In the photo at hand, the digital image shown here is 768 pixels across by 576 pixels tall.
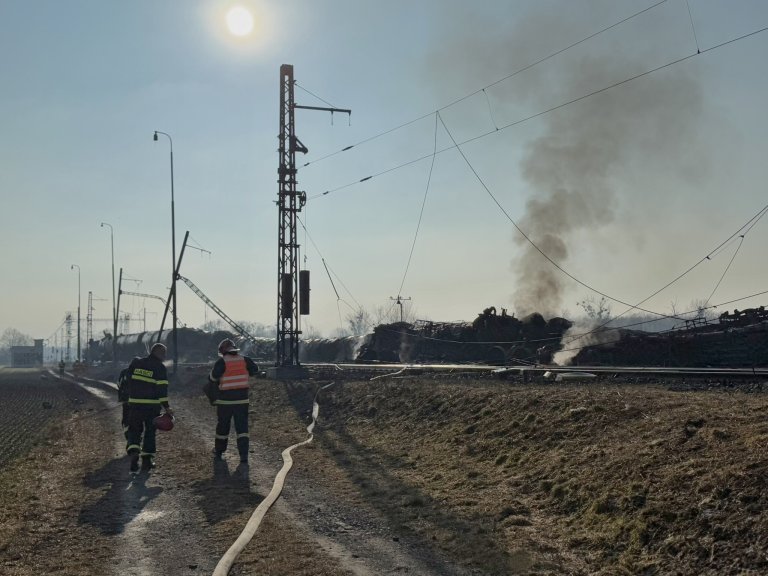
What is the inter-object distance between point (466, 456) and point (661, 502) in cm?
439

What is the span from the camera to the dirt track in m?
5.77

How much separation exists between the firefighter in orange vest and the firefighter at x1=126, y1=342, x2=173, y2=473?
30.5 inches

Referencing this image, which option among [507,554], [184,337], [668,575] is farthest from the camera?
[184,337]

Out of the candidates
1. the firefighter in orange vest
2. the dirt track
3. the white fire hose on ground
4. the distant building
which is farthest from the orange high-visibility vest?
the distant building

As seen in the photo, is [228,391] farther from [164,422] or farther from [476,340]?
[476,340]

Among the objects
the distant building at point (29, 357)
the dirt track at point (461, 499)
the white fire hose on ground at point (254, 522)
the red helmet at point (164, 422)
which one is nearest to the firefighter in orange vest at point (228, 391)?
the dirt track at point (461, 499)

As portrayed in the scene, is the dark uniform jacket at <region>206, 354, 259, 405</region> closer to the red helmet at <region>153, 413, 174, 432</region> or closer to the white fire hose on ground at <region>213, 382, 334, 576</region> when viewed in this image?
the red helmet at <region>153, 413, 174, 432</region>

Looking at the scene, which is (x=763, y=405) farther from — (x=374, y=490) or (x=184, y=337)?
(x=184, y=337)

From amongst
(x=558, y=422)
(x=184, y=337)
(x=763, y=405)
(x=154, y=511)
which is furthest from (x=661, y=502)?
(x=184, y=337)

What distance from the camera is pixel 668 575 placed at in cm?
518

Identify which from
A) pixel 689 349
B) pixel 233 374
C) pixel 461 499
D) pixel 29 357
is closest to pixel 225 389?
pixel 233 374

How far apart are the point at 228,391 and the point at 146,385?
1.24m

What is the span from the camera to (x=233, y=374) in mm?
11156

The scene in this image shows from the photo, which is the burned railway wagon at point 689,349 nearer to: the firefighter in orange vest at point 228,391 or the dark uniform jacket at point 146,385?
the firefighter in orange vest at point 228,391
